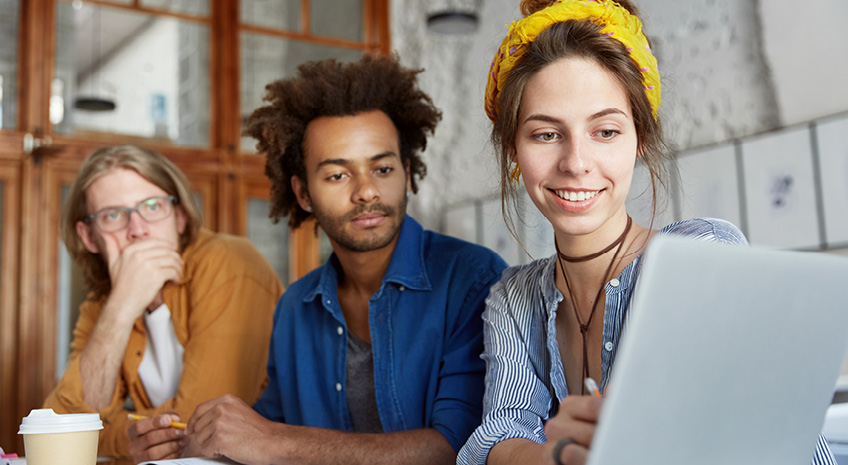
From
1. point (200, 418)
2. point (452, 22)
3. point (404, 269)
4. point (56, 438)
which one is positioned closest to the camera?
point (56, 438)

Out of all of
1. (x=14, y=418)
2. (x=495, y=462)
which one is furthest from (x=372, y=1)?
(x=495, y=462)

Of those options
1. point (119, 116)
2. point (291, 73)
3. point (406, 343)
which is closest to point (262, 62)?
point (291, 73)

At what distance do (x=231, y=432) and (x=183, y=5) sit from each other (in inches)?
146

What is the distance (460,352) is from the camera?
1.35m

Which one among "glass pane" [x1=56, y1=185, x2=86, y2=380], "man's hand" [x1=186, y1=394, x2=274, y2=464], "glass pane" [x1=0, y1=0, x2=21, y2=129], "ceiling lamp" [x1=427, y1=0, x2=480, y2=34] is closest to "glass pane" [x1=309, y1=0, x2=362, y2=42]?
"ceiling lamp" [x1=427, y1=0, x2=480, y2=34]

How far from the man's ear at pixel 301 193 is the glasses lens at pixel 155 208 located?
0.37 meters

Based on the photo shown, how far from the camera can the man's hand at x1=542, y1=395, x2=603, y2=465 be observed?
65 centimetres

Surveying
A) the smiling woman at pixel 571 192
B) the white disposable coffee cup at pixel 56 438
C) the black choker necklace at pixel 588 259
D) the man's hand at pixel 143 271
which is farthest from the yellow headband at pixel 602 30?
the man's hand at pixel 143 271

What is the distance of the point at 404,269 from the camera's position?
5.00 ft

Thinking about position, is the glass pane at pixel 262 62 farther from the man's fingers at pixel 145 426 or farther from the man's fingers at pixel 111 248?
the man's fingers at pixel 145 426

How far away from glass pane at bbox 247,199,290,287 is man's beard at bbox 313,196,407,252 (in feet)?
9.33

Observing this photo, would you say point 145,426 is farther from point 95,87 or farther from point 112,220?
point 95,87

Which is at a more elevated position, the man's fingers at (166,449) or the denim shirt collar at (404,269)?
the denim shirt collar at (404,269)

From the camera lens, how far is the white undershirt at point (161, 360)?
186cm
